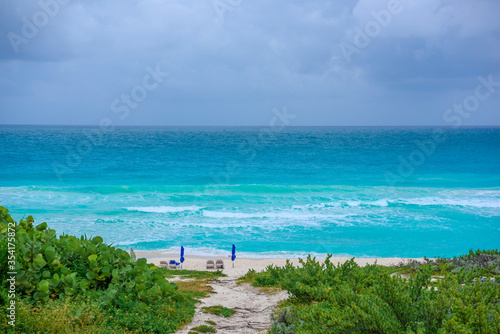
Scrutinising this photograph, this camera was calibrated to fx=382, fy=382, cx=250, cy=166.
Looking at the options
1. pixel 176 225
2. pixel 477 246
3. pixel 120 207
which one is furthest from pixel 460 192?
pixel 120 207

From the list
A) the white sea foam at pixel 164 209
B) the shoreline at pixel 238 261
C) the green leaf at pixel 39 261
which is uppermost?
the green leaf at pixel 39 261

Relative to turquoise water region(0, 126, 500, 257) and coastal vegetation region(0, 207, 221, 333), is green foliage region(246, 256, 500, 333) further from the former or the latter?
turquoise water region(0, 126, 500, 257)

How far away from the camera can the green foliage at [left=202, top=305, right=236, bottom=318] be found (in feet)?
28.1

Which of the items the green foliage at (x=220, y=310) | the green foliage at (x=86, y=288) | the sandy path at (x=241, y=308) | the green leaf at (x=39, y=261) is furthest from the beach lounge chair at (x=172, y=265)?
the green leaf at (x=39, y=261)

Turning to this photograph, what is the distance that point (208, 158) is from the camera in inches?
2852

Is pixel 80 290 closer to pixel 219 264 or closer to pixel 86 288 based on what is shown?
pixel 86 288

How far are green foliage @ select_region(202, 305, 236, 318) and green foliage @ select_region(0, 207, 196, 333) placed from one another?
516mm

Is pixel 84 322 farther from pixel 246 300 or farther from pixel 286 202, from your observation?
pixel 286 202

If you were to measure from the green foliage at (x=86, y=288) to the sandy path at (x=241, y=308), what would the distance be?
0.58m

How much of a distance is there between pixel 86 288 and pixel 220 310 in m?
2.99

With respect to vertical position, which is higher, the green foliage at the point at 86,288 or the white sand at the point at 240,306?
the green foliage at the point at 86,288

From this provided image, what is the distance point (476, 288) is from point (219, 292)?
25.0 feet

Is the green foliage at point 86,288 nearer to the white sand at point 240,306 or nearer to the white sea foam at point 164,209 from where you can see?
the white sand at point 240,306

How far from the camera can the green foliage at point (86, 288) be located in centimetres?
653
